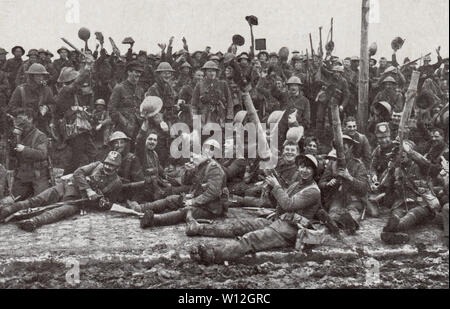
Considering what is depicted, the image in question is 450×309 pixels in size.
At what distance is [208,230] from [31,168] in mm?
3027

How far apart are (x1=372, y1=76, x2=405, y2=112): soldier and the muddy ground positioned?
3116 millimetres

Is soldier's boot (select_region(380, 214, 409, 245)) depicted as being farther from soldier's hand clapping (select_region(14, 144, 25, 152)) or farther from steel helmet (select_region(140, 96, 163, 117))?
soldier's hand clapping (select_region(14, 144, 25, 152))

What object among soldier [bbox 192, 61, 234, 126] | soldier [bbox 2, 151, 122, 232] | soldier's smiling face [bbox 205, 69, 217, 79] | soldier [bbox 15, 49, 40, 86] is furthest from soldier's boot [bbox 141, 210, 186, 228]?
soldier [bbox 15, 49, 40, 86]

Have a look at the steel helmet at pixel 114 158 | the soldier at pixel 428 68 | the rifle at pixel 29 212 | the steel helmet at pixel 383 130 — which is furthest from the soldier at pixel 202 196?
the soldier at pixel 428 68

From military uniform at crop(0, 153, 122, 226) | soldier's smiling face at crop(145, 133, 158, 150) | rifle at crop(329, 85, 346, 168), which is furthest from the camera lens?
soldier's smiling face at crop(145, 133, 158, 150)

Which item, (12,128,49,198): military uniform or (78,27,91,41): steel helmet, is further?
(78,27,91,41): steel helmet

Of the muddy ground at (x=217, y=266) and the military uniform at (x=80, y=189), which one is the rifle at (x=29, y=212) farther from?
the muddy ground at (x=217, y=266)

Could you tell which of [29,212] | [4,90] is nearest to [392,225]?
[29,212]

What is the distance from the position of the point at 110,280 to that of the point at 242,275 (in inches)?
60.6

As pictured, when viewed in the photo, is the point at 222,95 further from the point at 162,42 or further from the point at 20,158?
the point at 20,158

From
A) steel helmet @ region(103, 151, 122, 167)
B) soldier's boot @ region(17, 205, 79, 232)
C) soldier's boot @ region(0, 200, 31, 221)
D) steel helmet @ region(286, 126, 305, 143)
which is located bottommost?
soldier's boot @ region(17, 205, 79, 232)

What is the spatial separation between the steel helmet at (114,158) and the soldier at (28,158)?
1078 mm

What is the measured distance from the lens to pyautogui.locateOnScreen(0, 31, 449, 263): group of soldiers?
675cm

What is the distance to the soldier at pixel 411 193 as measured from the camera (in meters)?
6.68
